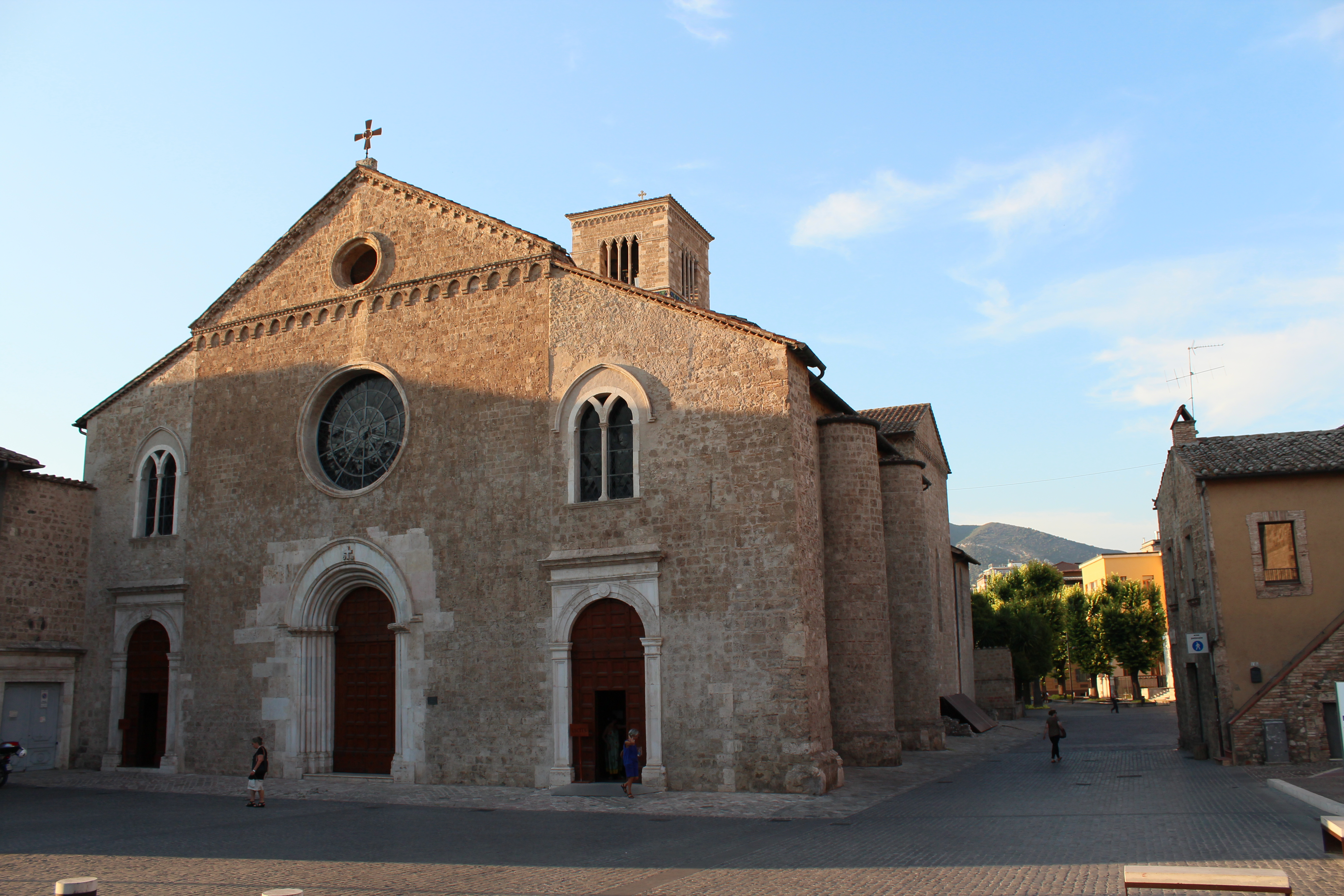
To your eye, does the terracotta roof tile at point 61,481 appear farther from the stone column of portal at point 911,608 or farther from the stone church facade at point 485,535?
the stone column of portal at point 911,608

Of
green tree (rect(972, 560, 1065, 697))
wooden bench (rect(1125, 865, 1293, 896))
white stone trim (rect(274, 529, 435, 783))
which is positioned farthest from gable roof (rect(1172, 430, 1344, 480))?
green tree (rect(972, 560, 1065, 697))

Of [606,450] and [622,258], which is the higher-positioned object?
[622,258]

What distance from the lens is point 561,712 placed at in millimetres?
19172

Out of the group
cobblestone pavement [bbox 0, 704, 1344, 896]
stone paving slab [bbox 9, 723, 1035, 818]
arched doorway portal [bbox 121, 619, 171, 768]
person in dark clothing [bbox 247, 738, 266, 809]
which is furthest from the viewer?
arched doorway portal [bbox 121, 619, 171, 768]

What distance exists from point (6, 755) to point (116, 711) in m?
3.66

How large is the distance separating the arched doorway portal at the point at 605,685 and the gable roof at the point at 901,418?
1508 centimetres

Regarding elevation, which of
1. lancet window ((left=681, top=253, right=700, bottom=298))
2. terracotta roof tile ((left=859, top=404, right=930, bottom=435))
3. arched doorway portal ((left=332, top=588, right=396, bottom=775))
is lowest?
arched doorway portal ((left=332, top=588, right=396, bottom=775))

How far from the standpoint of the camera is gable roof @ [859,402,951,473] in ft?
109

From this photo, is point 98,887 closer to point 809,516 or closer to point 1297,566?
point 809,516

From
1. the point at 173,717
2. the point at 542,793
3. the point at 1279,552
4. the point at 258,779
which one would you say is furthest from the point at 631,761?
the point at 1279,552

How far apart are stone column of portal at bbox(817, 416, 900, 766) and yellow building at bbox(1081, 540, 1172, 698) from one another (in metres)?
55.4

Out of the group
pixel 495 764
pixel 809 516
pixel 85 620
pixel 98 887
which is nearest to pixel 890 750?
pixel 809 516

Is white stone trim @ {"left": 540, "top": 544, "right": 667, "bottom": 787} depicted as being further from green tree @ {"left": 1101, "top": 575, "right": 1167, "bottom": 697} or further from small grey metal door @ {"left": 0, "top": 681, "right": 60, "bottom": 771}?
green tree @ {"left": 1101, "top": 575, "right": 1167, "bottom": 697}

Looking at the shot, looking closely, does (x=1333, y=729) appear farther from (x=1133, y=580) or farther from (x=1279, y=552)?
(x=1133, y=580)
